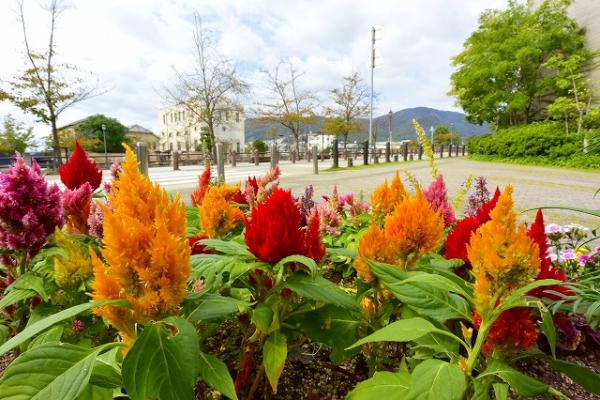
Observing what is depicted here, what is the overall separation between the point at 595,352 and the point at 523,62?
26.2 m

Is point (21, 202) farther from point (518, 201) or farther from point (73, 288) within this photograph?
point (518, 201)

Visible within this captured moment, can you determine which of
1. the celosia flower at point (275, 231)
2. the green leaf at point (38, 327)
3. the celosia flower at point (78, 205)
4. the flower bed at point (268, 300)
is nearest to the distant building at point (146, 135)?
the celosia flower at point (78, 205)

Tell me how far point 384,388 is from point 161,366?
477mm

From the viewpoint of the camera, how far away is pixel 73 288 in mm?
1049

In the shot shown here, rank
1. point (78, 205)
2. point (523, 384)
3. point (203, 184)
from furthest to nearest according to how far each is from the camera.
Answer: point (203, 184) < point (78, 205) < point (523, 384)

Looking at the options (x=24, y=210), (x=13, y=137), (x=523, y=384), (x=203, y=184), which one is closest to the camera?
(x=523, y=384)

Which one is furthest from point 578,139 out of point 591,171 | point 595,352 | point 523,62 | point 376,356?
point 376,356

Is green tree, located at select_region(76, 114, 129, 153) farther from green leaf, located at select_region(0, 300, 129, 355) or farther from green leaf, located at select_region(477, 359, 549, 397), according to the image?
green leaf, located at select_region(477, 359, 549, 397)

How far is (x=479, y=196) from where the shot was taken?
2.19m

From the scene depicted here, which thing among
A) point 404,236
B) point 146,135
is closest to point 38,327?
point 404,236

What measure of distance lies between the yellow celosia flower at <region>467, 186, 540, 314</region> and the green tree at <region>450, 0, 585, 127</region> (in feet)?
84.5

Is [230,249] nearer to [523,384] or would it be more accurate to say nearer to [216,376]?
[216,376]

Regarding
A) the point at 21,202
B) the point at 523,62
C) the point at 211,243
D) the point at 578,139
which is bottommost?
the point at 211,243

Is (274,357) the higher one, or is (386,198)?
(386,198)
